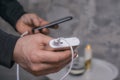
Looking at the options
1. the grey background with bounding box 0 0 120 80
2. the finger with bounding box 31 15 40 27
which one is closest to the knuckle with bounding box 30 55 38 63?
the finger with bounding box 31 15 40 27

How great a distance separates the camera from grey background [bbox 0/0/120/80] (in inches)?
47.7

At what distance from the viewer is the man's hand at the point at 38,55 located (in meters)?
0.58

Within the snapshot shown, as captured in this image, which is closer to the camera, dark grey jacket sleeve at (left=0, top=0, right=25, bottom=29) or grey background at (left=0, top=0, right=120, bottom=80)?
dark grey jacket sleeve at (left=0, top=0, right=25, bottom=29)

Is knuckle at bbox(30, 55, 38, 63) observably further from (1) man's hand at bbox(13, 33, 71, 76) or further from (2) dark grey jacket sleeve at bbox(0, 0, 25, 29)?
(2) dark grey jacket sleeve at bbox(0, 0, 25, 29)

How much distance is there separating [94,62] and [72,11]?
0.27 metres

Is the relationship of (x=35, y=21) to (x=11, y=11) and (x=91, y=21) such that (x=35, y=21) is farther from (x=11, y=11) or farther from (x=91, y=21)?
(x=91, y=21)

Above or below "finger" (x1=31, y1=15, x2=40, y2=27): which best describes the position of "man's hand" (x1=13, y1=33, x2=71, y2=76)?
above

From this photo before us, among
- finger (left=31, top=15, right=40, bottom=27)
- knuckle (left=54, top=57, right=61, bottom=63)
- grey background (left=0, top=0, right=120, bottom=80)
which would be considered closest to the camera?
knuckle (left=54, top=57, right=61, bottom=63)

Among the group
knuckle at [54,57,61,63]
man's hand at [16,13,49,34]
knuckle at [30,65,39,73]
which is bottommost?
man's hand at [16,13,49,34]

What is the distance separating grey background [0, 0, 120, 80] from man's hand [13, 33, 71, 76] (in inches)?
25.3

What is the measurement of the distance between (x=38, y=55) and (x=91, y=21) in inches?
28.3

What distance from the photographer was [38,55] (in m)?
0.58

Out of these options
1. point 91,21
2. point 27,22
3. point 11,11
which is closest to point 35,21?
point 27,22

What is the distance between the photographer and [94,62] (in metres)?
1.22
